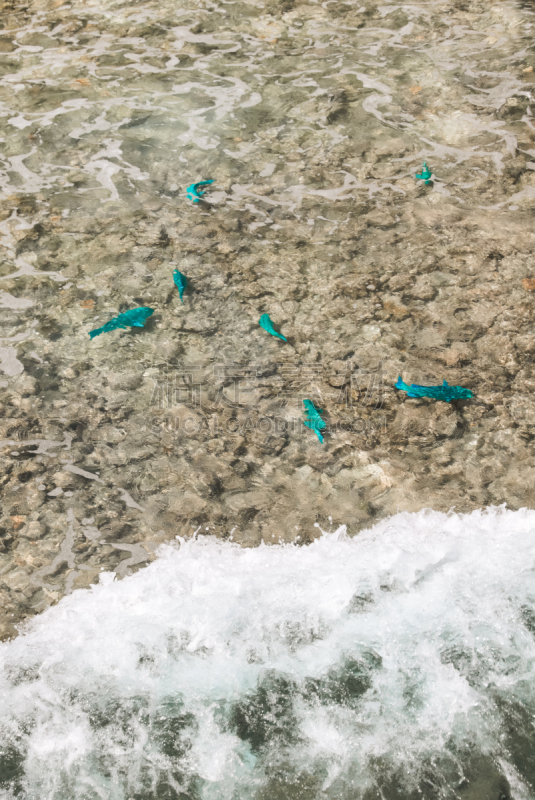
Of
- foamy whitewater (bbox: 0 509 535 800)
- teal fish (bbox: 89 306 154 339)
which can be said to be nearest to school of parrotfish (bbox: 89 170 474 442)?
teal fish (bbox: 89 306 154 339)

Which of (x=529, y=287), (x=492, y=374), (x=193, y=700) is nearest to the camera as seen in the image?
(x=193, y=700)

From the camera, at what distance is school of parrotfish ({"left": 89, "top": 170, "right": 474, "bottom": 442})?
2582 millimetres

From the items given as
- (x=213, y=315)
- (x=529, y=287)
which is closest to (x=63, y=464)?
(x=213, y=315)

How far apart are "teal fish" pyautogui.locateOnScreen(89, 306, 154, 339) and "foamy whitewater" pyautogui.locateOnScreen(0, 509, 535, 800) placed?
1.25m

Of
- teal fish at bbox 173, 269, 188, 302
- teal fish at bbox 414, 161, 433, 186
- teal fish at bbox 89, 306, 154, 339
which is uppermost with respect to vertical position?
teal fish at bbox 414, 161, 433, 186

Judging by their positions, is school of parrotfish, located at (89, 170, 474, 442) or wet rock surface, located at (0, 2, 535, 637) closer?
wet rock surface, located at (0, 2, 535, 637)

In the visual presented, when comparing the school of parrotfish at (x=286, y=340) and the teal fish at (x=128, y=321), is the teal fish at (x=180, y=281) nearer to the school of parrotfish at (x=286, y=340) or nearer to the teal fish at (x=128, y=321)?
the school of parrotfish at (x=286, y=340)

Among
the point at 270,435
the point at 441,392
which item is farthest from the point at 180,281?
the point at 441,392

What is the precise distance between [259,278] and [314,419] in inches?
38.3

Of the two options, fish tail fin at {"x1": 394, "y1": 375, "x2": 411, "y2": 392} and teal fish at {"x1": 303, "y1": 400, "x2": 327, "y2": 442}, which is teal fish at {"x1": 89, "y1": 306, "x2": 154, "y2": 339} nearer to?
teal fish at {"x1": 303, "y1": 400, "x2": 327, "y2": 442}

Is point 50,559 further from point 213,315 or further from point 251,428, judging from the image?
point 213,315

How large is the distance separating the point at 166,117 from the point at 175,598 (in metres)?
3.55

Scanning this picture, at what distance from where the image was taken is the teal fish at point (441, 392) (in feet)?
8.46

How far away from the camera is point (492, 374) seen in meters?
2.65
